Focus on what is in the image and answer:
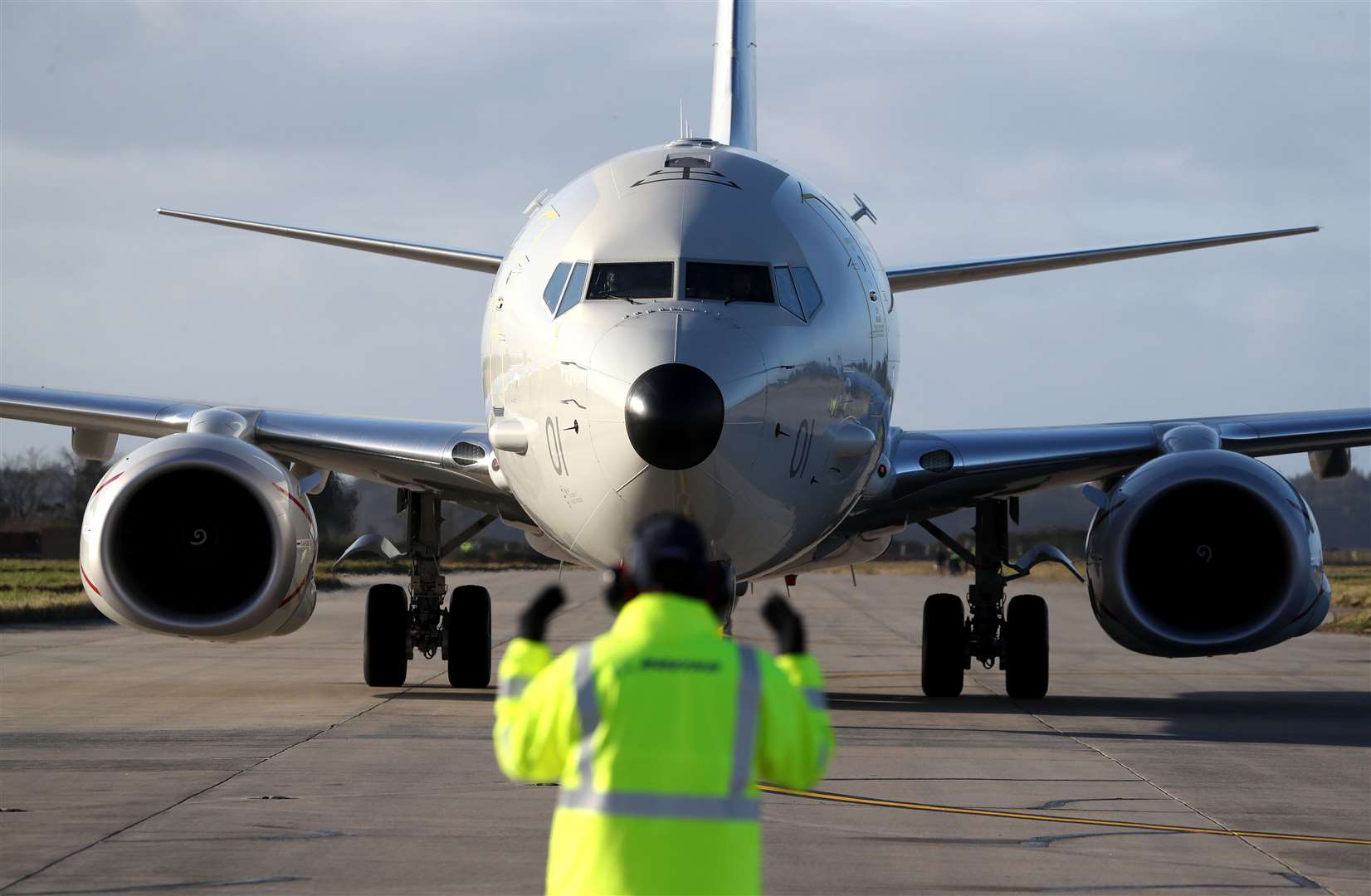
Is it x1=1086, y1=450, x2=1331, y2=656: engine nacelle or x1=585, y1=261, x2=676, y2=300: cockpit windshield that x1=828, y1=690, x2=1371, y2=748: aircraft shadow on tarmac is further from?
x1=585, y1=261, x2=676, y2=300: cockpit windshield

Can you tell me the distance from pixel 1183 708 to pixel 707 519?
Answer: 6591 millimetres

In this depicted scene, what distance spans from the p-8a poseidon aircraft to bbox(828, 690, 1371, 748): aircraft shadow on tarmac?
59 centimetres

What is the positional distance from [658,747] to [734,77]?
45.9 ft

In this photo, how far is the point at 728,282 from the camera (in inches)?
361

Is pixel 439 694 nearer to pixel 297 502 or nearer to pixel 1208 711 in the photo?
pixel 297 502

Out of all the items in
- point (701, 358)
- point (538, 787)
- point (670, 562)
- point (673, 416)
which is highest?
point (701, 358)

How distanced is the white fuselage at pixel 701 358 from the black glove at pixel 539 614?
168 inches

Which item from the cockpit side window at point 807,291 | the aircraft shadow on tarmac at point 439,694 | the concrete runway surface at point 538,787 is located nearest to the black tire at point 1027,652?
the concrete runway surface at point 538,787

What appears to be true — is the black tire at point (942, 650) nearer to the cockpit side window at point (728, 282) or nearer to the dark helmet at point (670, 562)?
the cockpit side window at point (728, 282)

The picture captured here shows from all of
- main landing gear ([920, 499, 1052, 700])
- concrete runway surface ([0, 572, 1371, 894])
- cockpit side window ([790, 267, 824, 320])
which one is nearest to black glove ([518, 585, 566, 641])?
concrete runway surface ([0, 572, 1371, 894])

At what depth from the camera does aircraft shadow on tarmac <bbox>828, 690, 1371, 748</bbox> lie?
37.7ft

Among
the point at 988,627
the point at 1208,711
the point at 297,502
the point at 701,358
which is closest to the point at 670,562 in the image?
the point at 701,358

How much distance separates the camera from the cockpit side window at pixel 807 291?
940 cm

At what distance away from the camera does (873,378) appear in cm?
1023
